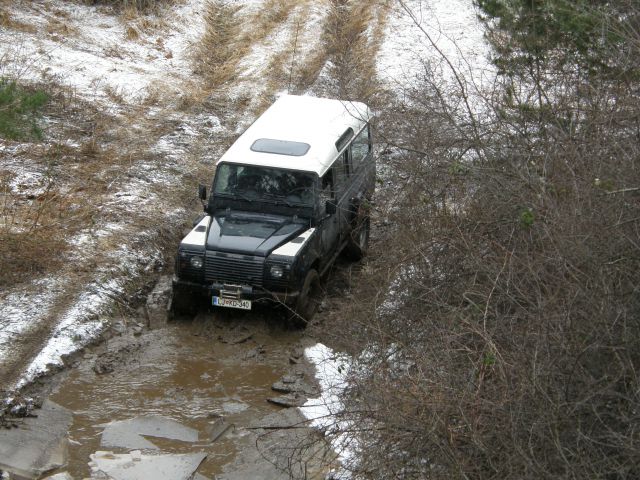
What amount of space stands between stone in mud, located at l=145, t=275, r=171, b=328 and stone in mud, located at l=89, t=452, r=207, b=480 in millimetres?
2625

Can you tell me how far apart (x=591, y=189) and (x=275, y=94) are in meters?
12.0

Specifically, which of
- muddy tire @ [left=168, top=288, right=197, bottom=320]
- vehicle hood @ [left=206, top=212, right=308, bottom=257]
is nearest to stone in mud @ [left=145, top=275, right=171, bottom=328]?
muddy tire @ [left=168, top=288, right=197, bottom=320]

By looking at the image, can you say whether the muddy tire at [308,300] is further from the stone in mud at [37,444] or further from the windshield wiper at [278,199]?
the stone in mud at [37,444]

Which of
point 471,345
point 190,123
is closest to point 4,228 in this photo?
point 190,123

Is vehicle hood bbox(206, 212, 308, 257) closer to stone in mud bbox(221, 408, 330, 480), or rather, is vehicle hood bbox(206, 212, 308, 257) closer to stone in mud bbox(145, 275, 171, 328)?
stone in mud bbox(145, 275, 171, 328)

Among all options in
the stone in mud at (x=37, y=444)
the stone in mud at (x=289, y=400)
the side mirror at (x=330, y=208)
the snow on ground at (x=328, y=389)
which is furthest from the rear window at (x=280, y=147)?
the stone in mud at (x=37, y=444)

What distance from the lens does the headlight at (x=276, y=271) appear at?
10125 millimetres

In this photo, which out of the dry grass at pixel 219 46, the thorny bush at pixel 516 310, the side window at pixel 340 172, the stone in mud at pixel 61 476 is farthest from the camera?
the dry grass at pixel 219 46

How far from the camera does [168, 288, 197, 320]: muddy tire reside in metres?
10.5

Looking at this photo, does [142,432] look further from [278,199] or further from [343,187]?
[343,187]

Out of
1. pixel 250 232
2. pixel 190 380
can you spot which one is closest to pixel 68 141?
pixel 250 232

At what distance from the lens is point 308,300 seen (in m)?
10.8

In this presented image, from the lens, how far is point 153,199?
531 inches

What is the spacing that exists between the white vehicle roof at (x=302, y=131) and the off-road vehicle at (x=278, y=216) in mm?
12
